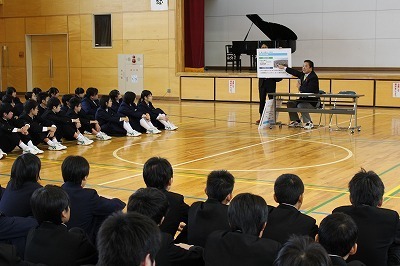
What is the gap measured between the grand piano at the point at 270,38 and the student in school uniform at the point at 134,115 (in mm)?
7397

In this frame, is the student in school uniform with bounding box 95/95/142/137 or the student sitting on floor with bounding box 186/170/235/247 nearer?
the student sitting on floor with bounding box 186/170/235/247

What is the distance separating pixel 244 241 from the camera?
10.0 ft

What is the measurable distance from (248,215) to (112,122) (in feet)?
29.5

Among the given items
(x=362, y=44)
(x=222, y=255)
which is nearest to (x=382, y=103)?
(x=362, y=44)

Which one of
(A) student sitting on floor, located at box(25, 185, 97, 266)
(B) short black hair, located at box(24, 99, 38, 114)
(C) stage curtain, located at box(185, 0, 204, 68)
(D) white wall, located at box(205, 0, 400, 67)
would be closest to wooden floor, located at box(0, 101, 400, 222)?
(B) short black hair, located at box(24, 99, 38, 114)

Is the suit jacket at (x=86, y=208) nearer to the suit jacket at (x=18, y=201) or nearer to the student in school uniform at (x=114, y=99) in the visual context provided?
the suit jacket at (x=18, y=201)

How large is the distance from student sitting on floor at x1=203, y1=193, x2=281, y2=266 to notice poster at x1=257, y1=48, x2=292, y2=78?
9.75m

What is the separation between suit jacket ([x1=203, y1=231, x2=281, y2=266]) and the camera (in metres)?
3.00

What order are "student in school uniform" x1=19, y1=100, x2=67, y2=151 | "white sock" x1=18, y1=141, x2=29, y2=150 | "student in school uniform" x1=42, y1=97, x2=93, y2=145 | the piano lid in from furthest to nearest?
the piano lid, "student in school uniform" x1=42, y1=97, x2=93, y2=145, "student in school uniform" x1=19, y1=100, x2=67, y2=151, "white sock" x1=18, y1=141, x2=29, y2=150

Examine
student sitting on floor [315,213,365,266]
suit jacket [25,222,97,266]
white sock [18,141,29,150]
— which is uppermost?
student sitting on floor [315,213,365,266]

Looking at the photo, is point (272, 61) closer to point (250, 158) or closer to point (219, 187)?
point (250, 158)

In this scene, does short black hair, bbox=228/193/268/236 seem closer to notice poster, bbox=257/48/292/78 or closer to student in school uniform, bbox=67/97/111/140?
student in school uniform, bbox=67/97/111/140

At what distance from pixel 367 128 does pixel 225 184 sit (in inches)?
357

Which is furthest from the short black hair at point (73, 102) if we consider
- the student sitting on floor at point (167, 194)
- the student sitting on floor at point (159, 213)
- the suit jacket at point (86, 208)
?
the student sitting on floor at point (159, 213)
